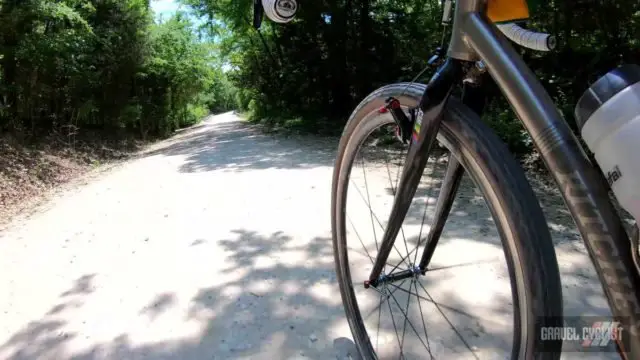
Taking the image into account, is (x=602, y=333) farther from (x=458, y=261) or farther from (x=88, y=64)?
(x=88, y=64)

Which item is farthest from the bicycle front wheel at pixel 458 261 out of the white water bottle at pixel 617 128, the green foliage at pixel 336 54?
the green foliage at pixel 336 54

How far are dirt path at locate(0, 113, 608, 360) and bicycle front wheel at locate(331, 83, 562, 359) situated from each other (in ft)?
0.59

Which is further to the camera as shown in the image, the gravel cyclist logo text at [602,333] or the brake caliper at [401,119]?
the brake caliper at [401,119]

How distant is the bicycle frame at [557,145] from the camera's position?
775 mm

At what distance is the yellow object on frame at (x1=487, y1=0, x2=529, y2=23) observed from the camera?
1.05 metres

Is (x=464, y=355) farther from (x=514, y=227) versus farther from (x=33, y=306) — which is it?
(x=33, y=306)

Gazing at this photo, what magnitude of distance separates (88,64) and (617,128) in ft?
43.5

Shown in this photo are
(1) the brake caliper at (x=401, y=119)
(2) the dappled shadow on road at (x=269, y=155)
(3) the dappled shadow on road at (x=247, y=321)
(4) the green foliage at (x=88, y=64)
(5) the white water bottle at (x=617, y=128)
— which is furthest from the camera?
(4) the green foliage at (x=88, y=64)

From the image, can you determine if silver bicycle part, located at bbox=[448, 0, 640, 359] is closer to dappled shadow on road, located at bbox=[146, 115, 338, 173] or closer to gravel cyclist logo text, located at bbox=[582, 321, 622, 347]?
gravel cyclist logo text, located at bbox=[582, 321, 622, 347]

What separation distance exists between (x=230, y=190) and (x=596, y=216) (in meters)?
5.00

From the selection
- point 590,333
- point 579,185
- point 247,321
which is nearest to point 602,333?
point 590,333

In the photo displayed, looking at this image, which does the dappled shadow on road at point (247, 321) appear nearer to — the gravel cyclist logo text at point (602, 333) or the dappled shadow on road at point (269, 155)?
the gravel cyclist logo text at point (602, 333)

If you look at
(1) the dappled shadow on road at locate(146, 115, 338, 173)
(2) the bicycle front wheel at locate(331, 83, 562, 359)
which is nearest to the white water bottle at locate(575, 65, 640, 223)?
(2) the bicycle front wheel at locate(331, 83, 562, 359)

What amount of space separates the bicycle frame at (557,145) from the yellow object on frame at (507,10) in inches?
1.1
